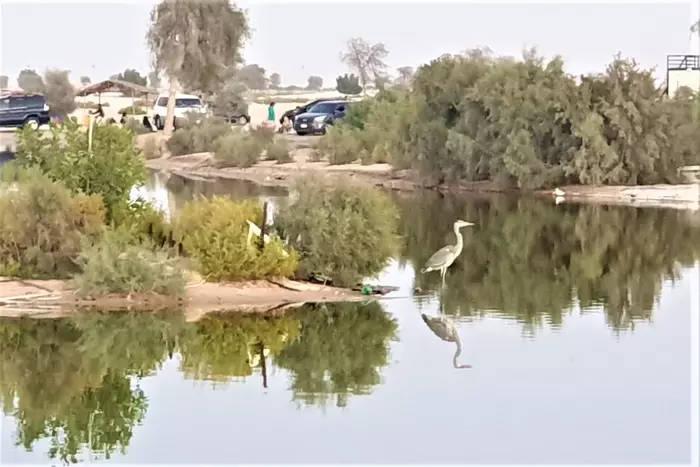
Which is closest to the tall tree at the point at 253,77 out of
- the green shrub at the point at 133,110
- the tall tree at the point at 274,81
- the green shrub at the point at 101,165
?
the tall tree at the point at 274,81

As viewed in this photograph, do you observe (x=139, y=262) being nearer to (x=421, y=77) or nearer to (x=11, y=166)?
(x=11, y=166)

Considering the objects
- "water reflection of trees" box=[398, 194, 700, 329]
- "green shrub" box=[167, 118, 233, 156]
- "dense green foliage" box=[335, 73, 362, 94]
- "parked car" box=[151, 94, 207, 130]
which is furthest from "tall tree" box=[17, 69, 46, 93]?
"water reflection of trees" box=[398, 194, 700, 329]

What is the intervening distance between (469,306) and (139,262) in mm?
3933

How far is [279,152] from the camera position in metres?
46.4

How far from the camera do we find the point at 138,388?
1470cm

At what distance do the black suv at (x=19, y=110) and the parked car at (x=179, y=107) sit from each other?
759 centimetres

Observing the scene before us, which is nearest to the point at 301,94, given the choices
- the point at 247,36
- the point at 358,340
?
the point at 247,36

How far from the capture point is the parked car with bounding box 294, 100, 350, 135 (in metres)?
52.7

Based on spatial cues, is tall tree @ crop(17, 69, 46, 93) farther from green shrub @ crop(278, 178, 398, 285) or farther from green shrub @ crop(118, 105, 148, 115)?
green shrub @ crop(278, 178, 398, 285)

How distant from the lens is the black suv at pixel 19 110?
45125 mm

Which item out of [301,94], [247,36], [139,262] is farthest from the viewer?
[301,94]

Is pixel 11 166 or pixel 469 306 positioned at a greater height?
pixel 11 166

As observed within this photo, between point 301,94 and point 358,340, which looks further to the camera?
point 301,94

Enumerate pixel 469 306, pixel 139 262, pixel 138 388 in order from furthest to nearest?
pixel 469 306 < pixel 139 262 < pixel 138 388
